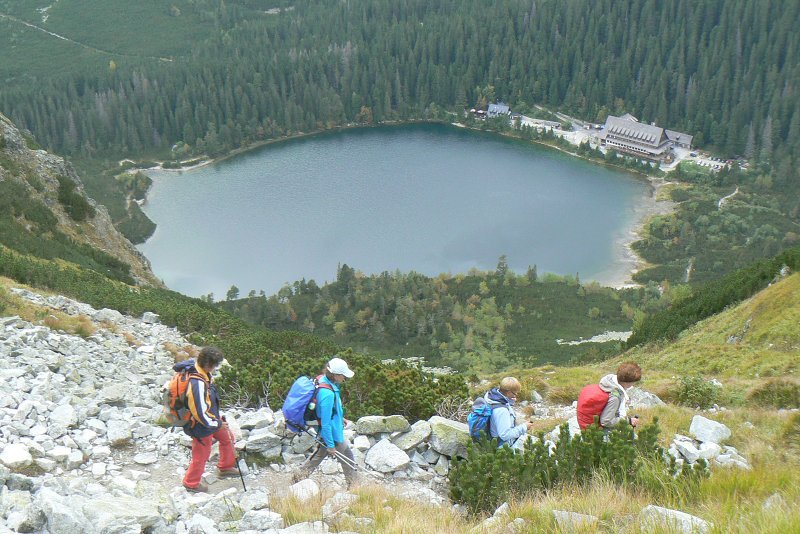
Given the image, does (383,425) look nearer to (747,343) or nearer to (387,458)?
(387,458)

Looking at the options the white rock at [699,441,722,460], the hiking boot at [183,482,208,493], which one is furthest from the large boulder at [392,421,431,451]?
the white rock at [699,441,722,460]

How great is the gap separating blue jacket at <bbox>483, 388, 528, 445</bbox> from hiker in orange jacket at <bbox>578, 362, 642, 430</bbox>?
99 cm

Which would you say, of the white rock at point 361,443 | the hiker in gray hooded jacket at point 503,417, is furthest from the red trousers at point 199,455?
the hiker in gray hooded jacket at point 503,417

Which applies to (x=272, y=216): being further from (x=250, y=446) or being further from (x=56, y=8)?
(x=56, y=8)

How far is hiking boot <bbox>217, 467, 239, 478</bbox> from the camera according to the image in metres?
11.3

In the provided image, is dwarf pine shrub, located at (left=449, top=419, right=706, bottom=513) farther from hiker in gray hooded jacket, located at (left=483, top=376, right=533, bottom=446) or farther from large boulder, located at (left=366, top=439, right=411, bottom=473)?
large boulder, located at (left=366, top=439, right=411, bottom=473)

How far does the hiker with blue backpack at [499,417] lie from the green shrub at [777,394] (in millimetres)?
8445

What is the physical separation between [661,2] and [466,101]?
1923 inches

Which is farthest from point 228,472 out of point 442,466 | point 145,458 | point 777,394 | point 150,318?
point 150,318

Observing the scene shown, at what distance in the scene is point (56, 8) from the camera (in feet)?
584

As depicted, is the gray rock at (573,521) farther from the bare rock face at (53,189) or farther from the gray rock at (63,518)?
the bare rock face at (53,189)

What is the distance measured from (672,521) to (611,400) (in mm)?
3264

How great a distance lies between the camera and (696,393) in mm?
17094

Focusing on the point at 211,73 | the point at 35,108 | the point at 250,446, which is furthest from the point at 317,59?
the point at 250,446
